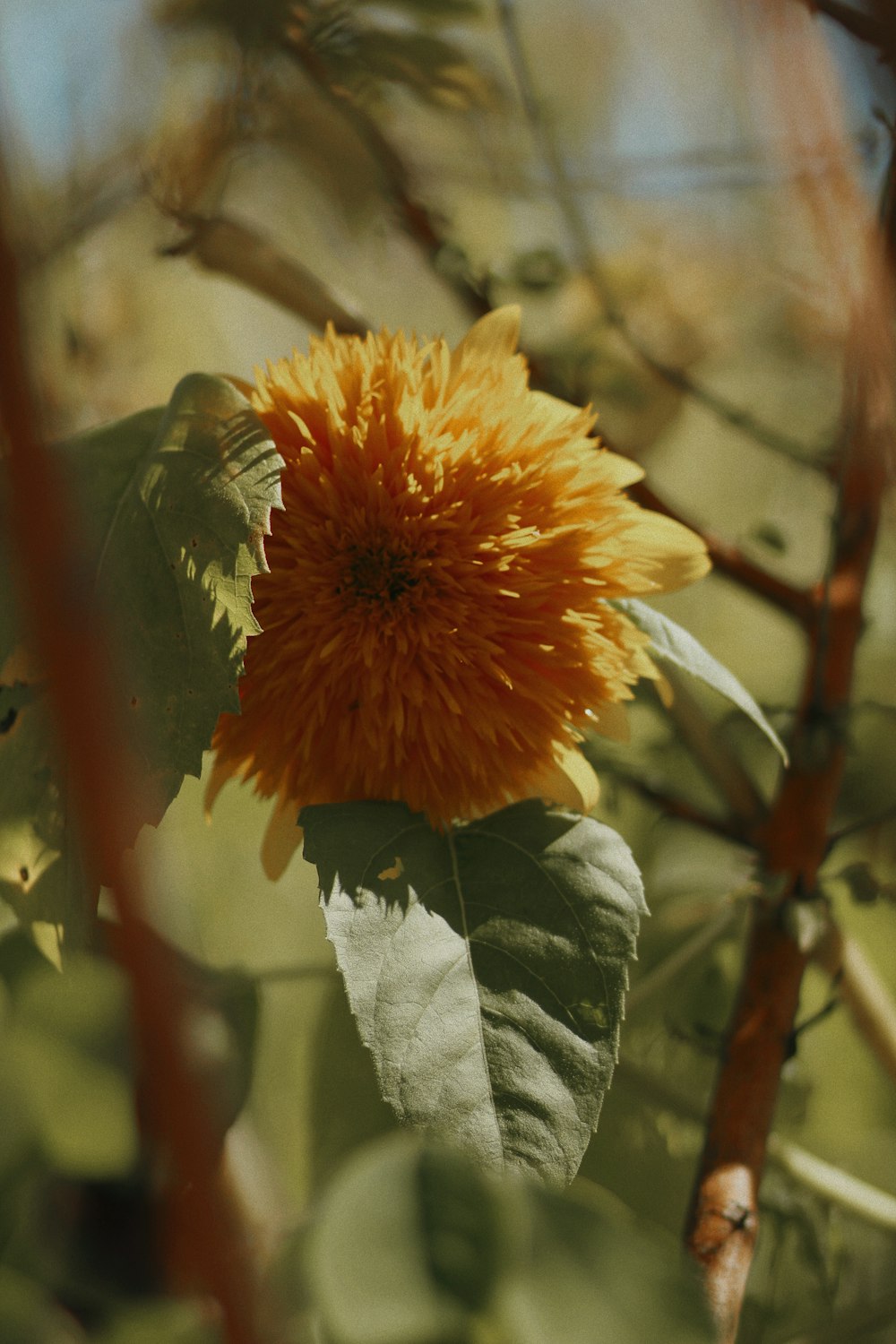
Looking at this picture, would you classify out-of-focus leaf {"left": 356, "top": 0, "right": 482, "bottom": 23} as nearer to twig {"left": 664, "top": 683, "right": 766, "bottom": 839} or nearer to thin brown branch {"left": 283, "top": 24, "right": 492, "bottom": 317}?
thin brown branch {"left": 283, "top": 24, "right": 492, "bottom": 317}

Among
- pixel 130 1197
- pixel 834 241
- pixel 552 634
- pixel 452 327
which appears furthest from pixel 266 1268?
pixel 452 327

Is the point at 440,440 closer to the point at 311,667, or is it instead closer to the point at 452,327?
the point at 311,667

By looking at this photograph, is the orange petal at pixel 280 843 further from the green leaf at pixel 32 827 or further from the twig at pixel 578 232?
the twig at pixel 578 232

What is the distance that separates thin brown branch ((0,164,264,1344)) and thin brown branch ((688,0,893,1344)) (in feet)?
0.54

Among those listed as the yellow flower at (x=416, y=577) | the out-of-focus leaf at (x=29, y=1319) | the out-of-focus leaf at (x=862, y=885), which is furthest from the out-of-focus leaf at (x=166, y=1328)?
the out-of-focus leaf at (x=862, y=885)

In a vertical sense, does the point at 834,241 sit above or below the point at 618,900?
above

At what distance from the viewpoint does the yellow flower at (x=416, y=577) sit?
20 cm

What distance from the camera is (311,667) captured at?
20cm

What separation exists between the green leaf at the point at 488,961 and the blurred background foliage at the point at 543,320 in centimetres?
3

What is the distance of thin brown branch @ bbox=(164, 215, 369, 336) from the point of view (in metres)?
0.28

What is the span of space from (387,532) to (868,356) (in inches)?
6.0

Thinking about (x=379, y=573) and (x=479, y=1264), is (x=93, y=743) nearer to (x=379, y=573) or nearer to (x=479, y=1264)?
(x=479, y=1264)

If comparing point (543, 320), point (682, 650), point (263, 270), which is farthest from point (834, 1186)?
point (543, 320)

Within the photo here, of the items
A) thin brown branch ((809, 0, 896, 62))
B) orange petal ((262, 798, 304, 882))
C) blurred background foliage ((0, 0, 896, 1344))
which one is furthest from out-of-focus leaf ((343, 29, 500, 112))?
orange petal ((262, 798, 304, 882))
